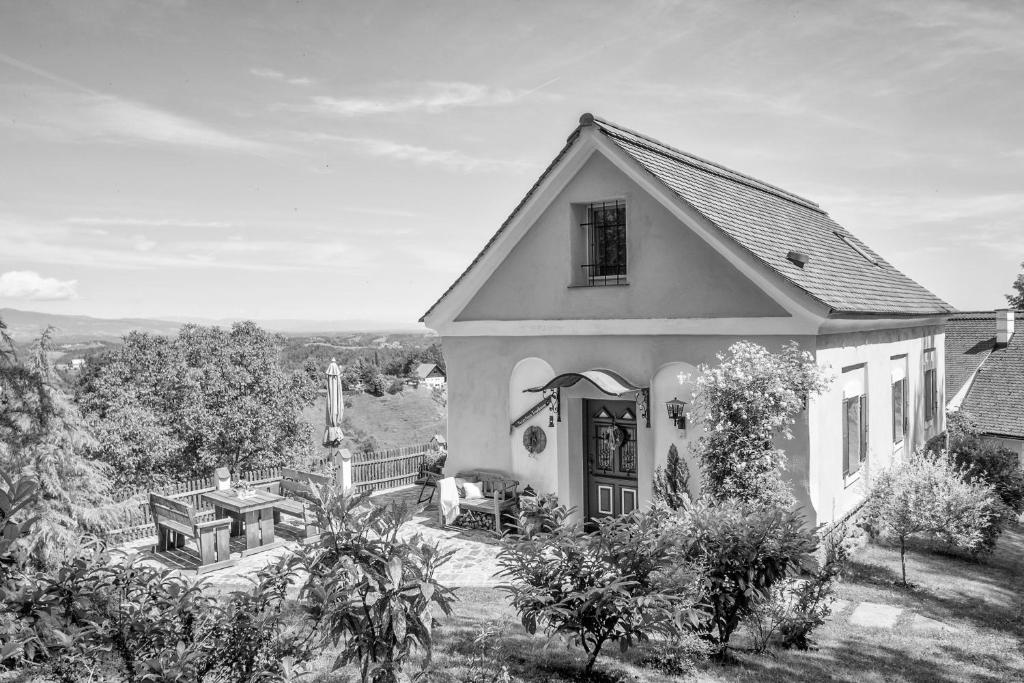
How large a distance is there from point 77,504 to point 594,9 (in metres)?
12.8

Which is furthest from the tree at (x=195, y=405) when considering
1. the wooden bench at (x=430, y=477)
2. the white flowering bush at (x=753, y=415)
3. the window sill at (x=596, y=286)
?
the white flowering bush at (x=753, y=415)

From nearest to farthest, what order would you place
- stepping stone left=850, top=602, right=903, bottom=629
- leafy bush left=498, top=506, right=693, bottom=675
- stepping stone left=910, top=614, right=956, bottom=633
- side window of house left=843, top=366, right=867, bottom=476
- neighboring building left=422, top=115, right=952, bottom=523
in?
leafy bush left=498, top=506, right=693, bottom=675, stepping stone left=910, top=614, right=956, bottom=633, stepping stone left=850, top=602, right=903, bottom=629, neighboring building left=422, top=115, right=952, bottom=523, side window of house left=843, top=366, right=867, bottom=476

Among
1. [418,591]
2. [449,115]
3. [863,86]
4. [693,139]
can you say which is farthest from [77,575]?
[693,139]

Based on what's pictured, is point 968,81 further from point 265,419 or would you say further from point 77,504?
point 265,419

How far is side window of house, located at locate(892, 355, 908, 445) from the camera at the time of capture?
15258mm

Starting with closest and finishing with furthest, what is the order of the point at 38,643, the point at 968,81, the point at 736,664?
the point at 38,643, the point at 736,664, the point at 968,81

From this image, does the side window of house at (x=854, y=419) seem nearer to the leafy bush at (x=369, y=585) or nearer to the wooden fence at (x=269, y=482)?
the wooden fence at (x=269, y=482)

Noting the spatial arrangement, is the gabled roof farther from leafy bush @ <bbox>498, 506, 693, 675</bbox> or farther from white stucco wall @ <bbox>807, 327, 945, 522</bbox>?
leafy bush @ <bbox>498, 506, 693, 675</bbox>

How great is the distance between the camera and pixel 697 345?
37.9 feet

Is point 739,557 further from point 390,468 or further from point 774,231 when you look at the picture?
point 390,468

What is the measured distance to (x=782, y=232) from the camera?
1397 centimetres

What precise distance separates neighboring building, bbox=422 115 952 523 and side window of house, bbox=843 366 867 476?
2.4 inches

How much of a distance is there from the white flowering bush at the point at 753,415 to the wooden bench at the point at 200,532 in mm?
8506

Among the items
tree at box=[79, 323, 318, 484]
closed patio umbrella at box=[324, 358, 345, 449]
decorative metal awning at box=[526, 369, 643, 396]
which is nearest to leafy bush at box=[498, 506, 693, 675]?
decorative metal awning at box=[526, 369, 643, 396]
